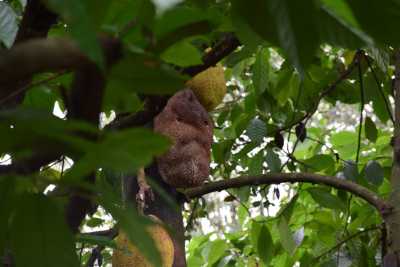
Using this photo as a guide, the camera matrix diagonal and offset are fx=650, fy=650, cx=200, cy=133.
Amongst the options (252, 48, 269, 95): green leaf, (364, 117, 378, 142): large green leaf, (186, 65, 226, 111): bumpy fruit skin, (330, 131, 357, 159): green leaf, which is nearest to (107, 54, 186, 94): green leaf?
(186, 65, 226, 111): bumpy fruit skin

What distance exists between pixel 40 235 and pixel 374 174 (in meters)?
1.10

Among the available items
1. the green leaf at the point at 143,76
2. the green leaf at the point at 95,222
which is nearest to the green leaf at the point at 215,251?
the green leaf at the point at 95,222

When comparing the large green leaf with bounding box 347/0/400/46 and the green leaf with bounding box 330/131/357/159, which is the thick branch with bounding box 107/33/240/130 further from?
the green leaf with bounding box 330/131/357/159

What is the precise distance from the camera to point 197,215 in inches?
81.0

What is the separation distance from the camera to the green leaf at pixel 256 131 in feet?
4.65

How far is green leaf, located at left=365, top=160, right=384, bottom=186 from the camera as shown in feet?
4.62

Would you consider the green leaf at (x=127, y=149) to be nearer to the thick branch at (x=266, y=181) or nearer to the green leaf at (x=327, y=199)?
the thick branch at (x=266, y=181)

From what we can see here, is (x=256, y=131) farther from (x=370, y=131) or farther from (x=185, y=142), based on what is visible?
(x=370, y=131)

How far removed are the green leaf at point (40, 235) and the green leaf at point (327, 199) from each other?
3.47 ft

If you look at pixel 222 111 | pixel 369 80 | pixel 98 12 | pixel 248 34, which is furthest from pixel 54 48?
pixel 222 111

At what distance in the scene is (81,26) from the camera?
27 cm

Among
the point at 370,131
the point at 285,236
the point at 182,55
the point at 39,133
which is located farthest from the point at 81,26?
the point at 370,131

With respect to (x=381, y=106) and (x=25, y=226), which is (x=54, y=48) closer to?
(x=25, y=226)

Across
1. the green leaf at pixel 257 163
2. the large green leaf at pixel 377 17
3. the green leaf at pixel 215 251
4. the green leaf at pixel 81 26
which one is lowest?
the green leaf at pixel 81 26
